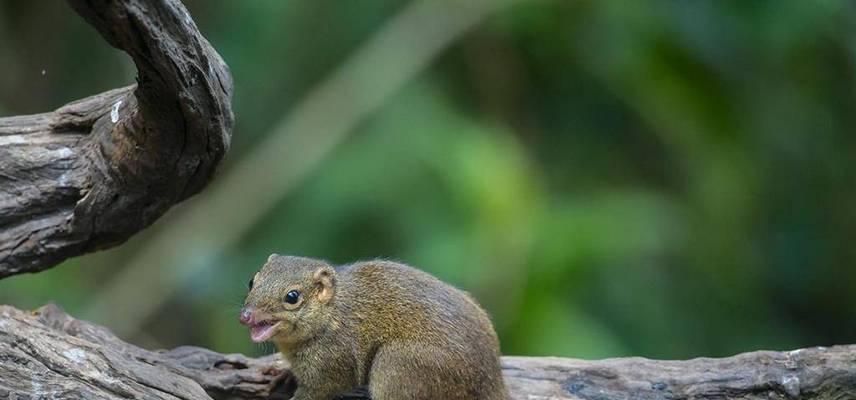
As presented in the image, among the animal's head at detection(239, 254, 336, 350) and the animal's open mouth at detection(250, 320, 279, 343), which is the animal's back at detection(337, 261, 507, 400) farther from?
the animal's open mouth at detection(250, 320, 279, 343)

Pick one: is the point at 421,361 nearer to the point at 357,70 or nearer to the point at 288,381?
the point at 288,381

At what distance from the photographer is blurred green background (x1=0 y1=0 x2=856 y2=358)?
10.5m

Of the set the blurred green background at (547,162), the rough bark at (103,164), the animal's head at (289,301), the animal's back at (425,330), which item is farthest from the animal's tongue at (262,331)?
the blurred green background at (547,162)

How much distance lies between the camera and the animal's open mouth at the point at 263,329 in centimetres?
614

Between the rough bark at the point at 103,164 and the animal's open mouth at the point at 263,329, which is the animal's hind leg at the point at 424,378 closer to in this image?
the animal's open mouth at the point at 263,329

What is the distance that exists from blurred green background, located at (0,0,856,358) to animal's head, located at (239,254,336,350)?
350cm

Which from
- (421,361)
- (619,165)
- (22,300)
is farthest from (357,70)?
(421,361)

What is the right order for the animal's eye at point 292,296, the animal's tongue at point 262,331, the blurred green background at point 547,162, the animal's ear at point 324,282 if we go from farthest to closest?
the blurred green background at point 547,162, the animal's ear at point 324,282, the animal's eye at point 292,296, the animal's tongue at point 262,331

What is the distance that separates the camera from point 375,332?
6234 millimetres

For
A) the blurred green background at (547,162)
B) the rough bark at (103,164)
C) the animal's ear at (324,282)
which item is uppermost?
the blurred green background at (547,162)

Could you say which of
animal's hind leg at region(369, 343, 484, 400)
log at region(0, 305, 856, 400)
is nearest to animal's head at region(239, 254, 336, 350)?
log at region(0, 305, 856, 400)

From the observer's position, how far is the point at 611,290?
10828 millimetres

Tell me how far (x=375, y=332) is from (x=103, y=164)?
1540 millimetres

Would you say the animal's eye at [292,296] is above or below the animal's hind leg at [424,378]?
above
